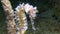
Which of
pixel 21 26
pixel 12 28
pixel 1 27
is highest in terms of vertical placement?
pixel 21 26

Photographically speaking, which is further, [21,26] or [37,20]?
[37,20]

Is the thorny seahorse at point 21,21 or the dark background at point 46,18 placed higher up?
the thorny seahorse at point 21,21

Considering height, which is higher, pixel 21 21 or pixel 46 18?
pixel 21 21

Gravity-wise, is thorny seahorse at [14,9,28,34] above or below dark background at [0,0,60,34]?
above

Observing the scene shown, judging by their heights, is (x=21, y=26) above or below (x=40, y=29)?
above

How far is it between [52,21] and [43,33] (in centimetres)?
103

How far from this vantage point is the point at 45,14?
630 centimetres

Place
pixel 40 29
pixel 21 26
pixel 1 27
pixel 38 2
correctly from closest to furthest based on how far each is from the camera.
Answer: pixel 21 26
pixel 40 29
pixel 1 27
pixel 38 2

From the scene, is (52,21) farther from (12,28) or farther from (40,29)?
(12,28)

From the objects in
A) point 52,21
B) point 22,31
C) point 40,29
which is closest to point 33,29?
point 40,29

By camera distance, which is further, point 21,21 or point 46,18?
point 46,18

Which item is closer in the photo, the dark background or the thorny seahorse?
the thorny seahorse

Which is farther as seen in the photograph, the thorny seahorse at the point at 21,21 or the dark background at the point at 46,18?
the dark background at the point at 46,18

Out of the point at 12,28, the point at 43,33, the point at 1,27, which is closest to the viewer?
the point at 12,28
